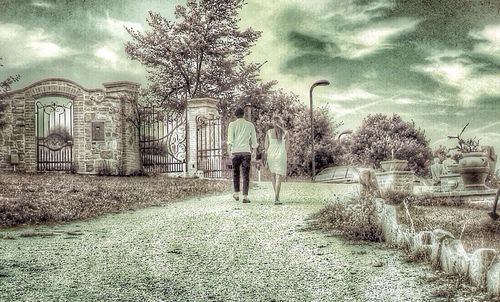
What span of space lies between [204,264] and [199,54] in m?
11.7

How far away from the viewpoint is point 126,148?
12.4 meters

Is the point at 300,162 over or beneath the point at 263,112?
beneath

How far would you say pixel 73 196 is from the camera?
26.0 ft

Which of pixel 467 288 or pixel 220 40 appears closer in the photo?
pixel 467 288

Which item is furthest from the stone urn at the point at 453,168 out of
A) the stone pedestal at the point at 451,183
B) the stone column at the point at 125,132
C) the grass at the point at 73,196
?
the stone column at the point at 125,132

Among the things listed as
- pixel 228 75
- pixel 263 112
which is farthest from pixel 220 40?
pixel 263 112

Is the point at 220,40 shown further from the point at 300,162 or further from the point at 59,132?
the point at 59,132

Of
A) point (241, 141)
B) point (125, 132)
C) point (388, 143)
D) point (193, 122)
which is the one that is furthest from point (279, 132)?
point (388, 143)

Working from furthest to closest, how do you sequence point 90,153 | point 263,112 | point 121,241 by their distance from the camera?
point 263,112 < point 90,153 < point 121,241

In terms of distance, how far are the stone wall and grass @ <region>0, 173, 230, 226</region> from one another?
1159 mm

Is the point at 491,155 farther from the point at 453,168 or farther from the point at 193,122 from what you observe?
the point at 193,122

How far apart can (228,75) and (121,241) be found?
1083cm

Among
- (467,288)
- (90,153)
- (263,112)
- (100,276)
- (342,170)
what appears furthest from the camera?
(263,112)

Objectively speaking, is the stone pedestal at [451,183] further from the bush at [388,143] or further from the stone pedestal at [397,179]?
the bush at [388,143]
